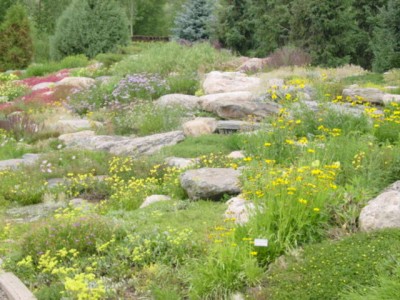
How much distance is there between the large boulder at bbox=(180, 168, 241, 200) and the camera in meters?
7.14

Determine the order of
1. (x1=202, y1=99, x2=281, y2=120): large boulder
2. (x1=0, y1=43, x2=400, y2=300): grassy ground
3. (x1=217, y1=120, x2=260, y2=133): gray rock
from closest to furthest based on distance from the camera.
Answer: (x1=0, y1=43, x2=400, y2=300): grassy ground → (x1=217, y1=120, x2=260, y2=133): gray rock → (x1=202, y1=99, x2=281, y2=120): large boulder

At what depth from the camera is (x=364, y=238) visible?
16.1ft

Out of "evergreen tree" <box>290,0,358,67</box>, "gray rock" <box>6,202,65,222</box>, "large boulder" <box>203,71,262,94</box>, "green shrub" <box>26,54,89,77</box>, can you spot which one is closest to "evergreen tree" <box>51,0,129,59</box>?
"green shrub" <box>26,54,89,77</box>

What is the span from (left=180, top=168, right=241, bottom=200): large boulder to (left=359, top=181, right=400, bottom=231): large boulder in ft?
6.74

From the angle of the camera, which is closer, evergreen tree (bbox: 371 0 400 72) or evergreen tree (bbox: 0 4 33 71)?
evergreen tree (bbox: 371 0 400 72)

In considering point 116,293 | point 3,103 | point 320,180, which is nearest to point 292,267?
point 320,180

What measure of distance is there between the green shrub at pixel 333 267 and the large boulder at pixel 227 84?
8495 mm

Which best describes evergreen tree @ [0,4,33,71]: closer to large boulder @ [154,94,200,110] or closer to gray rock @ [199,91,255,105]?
large boulder @ [154,94,200,110]

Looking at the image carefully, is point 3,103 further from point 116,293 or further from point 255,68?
point 116,293

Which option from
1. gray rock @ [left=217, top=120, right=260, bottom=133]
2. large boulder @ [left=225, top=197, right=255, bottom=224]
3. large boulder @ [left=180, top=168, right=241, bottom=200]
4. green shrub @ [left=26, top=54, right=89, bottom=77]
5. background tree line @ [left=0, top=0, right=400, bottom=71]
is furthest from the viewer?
green shrub @ [left=26, top=54, right=89, bottom=77]

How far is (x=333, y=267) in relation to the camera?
459 cm

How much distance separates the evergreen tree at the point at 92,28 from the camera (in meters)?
26.0

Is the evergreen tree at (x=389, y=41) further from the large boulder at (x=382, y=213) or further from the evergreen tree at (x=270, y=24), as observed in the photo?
the large boulder at (x=382, y=213)


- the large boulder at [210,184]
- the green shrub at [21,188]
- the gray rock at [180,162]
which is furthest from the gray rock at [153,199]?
the green shrub at [21,188]
